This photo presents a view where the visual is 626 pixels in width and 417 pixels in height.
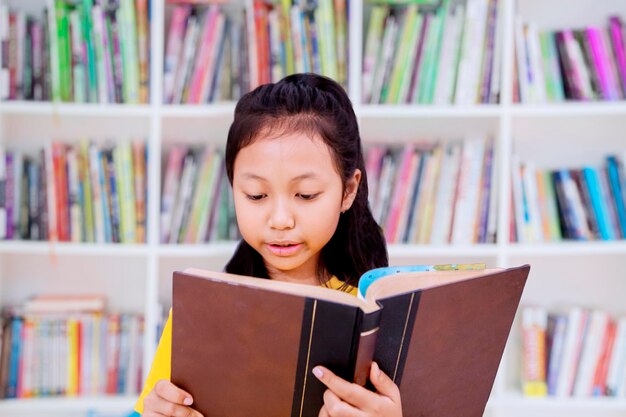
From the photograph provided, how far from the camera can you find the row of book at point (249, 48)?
6.27ft

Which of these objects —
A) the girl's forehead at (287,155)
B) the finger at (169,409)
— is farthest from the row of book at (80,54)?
the finger at (169,409)

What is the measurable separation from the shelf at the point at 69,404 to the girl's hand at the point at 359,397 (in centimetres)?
135

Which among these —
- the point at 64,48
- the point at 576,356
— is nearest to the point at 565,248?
the point at 576,356

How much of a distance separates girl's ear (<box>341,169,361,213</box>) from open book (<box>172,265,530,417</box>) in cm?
25

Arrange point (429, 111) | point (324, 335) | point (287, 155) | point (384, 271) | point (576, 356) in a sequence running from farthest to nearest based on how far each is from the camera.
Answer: point (576, 356)
point (429, 111)
point (287, 155)
point (384, 271)
point (324, 335)

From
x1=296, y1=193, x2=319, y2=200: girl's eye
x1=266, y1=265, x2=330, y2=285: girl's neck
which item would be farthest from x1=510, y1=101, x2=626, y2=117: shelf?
x1=296, y1=193, x2=319, y2=200: girl's eye

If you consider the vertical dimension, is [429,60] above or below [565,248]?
above

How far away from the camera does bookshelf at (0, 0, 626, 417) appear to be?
1888mm

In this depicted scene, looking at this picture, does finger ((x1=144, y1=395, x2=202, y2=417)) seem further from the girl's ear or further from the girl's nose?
the girl's ear

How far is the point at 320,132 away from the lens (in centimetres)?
98

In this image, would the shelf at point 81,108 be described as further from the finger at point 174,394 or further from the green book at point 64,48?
the finger at point 174,394

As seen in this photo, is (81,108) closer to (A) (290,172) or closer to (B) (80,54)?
(B) (80,54)

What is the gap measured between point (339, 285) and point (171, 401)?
40cm

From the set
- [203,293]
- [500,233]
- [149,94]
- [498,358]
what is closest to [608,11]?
[500,233]
